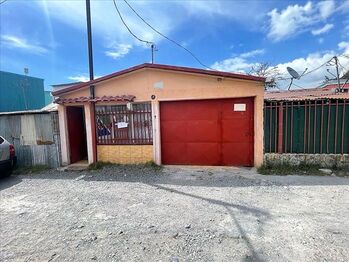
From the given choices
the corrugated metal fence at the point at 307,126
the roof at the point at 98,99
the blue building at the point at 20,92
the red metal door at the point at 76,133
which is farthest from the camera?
the blue building at the point at 20,92

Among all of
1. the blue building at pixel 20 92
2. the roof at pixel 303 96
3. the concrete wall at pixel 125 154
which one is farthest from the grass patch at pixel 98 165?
the blue building at pixel 20 92

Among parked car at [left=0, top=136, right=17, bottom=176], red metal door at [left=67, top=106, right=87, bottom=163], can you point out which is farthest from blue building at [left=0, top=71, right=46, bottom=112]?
parked car at [left=0, top=136, right=17, bottom=176]

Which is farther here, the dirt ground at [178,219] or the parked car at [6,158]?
the parked car at [6,158]

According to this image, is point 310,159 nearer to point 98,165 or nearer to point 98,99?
point 98,165

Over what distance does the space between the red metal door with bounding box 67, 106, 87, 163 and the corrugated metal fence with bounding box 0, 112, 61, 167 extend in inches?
17.8

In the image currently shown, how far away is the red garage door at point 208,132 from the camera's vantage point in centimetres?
718

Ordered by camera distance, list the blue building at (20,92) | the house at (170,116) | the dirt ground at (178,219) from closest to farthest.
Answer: the dirt ground at (178,219), the house at (170,116), the blue building at (20,92)

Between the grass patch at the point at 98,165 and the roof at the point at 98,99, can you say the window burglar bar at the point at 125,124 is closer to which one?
the roof at the point at 98,99

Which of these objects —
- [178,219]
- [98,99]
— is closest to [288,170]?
[178,219]

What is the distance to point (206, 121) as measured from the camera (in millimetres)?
7387

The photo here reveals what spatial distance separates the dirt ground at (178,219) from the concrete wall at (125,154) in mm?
1422

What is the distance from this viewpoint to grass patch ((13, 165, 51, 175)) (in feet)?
25.0

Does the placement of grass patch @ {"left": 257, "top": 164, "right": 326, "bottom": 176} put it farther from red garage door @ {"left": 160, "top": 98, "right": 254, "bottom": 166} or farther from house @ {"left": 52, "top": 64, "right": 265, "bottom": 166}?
red garage door @ {"left": 160, "top": 98, "right": 254, "bottom": 166}

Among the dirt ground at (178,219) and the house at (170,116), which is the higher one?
the house at (170,116)
